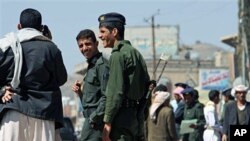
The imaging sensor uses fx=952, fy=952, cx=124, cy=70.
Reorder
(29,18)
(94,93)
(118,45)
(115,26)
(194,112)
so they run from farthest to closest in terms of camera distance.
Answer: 1. (194,112)
2. (94,93)
3. (115,26)
4. (118,45)
5. (29,18)

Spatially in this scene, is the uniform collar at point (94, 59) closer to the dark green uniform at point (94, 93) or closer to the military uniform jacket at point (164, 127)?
the dark green uniform at point (94, 93)

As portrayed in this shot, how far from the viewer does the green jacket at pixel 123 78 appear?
9.71m

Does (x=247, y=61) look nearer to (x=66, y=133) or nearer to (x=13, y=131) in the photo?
(x=66, y=133)

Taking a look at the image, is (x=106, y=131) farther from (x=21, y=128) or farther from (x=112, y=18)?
(x=112, y=18)

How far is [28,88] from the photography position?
30.8 ft

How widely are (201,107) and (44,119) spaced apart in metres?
9.94

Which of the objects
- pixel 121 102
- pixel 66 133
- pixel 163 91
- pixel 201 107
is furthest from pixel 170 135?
pixel 66 133

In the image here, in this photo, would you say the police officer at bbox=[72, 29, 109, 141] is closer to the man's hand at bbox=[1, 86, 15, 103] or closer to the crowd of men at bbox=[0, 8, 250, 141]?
the crowd of men at bbox=[0, 8, 250, 141]

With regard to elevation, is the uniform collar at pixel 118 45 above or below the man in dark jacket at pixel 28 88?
above

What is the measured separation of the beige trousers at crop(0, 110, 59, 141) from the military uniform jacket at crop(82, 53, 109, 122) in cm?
124

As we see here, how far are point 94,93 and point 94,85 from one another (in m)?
0.10

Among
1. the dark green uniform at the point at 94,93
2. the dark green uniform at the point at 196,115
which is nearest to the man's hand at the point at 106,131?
the dark green uniform at the point at 94,93

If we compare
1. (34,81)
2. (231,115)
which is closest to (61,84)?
(34,81)

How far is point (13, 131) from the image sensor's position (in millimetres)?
9258
